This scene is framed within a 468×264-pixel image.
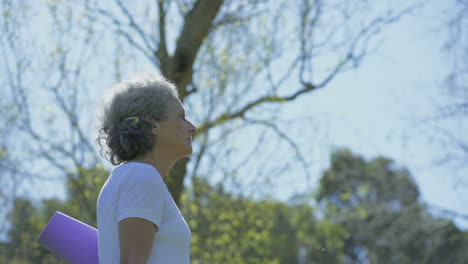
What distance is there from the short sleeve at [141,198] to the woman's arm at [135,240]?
16 mm

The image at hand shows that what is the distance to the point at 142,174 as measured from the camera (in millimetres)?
1695

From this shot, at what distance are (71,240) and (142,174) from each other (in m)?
0.45

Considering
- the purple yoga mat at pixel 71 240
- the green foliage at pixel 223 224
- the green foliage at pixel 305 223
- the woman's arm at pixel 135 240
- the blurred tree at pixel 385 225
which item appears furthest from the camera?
the blurred tree at pixel 385 225

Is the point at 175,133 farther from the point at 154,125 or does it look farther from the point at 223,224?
the point at 223,224

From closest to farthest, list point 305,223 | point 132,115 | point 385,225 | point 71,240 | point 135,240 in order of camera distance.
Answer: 1. point 135,240
2. point 132,115
3. point 71,240
4. point 305,223
5. point 385,225

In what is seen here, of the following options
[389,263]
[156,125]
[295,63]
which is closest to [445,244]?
[389,263]

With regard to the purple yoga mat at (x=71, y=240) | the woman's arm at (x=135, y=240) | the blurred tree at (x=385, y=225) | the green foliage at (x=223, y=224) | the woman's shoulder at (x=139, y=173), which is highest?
the woman's shoulder at (x=139, y=173)

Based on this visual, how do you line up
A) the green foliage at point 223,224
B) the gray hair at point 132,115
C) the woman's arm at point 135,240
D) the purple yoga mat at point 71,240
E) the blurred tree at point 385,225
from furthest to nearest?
the blurred tree at point 385,225, the green foliage at point 223,224, the purple yoga mat at point 71,240, the gray hair at point 132,115, the woman's arm at point 135,240

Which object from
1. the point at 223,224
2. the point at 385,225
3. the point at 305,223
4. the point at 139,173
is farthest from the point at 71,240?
the point at 385,225

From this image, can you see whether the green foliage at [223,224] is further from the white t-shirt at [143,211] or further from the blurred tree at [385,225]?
the blurred tree at [385,225]

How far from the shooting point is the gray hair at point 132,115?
182 centimetres

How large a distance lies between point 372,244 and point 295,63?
2136 cm

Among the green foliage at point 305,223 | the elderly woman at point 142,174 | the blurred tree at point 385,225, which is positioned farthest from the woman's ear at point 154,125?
the blurred tree at point 385,225

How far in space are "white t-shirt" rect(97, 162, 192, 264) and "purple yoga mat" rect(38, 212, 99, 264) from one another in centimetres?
23
